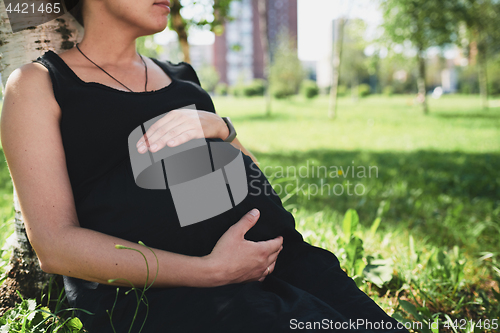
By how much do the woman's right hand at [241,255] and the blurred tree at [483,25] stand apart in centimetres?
1669

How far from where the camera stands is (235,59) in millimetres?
85375

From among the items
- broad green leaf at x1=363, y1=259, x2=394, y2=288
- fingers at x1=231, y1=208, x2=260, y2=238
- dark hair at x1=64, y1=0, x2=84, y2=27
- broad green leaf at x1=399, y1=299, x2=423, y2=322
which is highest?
dark hair at x1=64, y1=0, x2=84, y2=27

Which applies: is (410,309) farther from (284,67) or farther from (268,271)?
(284,67)

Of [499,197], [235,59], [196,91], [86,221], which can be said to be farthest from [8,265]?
[235,59]

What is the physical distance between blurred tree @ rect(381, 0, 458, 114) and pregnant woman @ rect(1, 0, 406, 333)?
1546cm

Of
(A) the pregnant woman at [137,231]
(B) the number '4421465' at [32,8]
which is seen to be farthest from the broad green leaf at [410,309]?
(B) the number '4421465' at [32,8]

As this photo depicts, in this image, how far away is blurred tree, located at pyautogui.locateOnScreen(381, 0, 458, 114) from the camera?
1416 cm

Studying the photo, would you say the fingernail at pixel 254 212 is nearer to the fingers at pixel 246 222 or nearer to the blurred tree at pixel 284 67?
the fingers at pixel 246 222

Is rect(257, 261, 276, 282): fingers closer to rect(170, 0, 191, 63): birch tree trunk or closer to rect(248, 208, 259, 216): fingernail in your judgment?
rect(248, 208, 259, 216): fingernail

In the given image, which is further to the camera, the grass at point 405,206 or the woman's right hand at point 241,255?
the grass at point 405,206

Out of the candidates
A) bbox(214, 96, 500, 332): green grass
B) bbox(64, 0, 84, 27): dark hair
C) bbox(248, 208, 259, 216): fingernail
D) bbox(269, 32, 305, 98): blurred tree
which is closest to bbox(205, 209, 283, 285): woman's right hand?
bbox(248, 208, 259, 216): fingernail

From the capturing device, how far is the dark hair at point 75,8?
59.9 inches

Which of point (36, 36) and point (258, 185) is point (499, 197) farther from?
point (36, 36)

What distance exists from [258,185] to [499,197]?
399 centimetres
